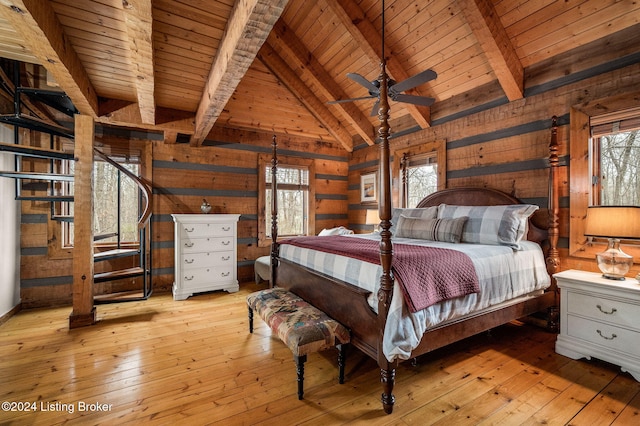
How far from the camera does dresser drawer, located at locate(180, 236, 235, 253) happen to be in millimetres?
3893

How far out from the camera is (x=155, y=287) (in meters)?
4.13

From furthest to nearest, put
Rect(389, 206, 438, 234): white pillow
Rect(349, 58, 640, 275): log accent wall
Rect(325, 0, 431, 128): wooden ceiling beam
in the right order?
1. Rect(389, 206, 438, 234): white pillow
2. Rect(325, 0, 431, 128): wooden ceiling beam
3. Rect(349, 58, 640, 275): log accent wall

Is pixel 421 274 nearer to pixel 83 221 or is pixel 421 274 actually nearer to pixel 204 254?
pixel 204 254

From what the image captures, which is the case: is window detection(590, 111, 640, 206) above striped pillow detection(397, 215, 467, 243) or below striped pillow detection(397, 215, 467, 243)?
above

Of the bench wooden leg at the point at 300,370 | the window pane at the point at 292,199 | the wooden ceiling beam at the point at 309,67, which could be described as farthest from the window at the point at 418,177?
the bench wooden leg at the point at 300,370

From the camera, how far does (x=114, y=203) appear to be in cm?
404

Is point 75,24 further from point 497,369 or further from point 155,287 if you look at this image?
point 497,369

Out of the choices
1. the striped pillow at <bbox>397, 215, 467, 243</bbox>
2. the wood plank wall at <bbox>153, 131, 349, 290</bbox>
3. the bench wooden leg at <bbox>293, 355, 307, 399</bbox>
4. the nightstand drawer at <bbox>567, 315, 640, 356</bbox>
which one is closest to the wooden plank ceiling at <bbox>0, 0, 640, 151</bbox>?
the wood plank wall at <bbox>153, 131, 349, 290</bbox>

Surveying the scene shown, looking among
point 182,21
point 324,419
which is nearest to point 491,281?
point 324,419

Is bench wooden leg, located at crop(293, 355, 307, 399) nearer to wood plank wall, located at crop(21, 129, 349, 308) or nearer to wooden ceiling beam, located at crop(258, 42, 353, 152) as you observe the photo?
wood plank wall, located at crop(21, 129, 349, 308)

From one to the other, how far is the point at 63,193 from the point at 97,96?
59.5 inches

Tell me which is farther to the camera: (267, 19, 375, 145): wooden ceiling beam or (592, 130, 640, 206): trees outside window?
(267, 19, 375, 145): wooden ceiling beam

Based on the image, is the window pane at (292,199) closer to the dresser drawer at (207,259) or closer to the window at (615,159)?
the dresser drawer at (207,259)

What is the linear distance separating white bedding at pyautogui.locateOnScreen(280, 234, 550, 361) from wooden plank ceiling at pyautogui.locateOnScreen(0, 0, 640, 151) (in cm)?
167
